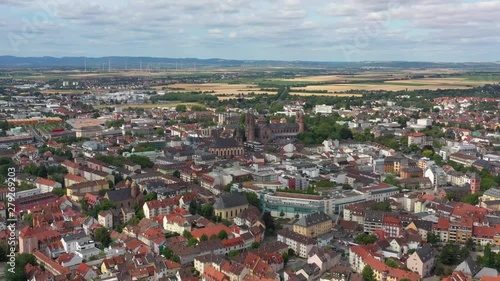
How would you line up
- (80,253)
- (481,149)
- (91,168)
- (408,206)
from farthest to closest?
(481,149), (91,168), (408,206), (80,253)

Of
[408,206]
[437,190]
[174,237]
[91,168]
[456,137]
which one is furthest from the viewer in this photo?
[456,137]

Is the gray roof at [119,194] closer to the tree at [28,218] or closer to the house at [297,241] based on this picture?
the tree at [28,218]

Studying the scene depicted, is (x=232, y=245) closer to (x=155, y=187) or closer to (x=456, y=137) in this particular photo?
(x=155, y=187)

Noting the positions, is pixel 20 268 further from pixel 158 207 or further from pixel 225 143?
pixel 225 143

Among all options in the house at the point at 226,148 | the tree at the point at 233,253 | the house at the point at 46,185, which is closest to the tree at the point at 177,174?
the house at the point at 46,185

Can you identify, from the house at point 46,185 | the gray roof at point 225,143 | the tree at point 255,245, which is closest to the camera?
the tree at point 255,245

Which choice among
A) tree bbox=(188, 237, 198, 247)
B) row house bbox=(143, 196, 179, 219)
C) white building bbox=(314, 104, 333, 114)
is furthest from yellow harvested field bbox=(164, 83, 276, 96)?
tree bbox=(188, 237, 198, 247)

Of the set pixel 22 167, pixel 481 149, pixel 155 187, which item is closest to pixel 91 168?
pixel 22 167

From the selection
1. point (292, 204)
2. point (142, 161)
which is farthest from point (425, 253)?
point (142, 161)
